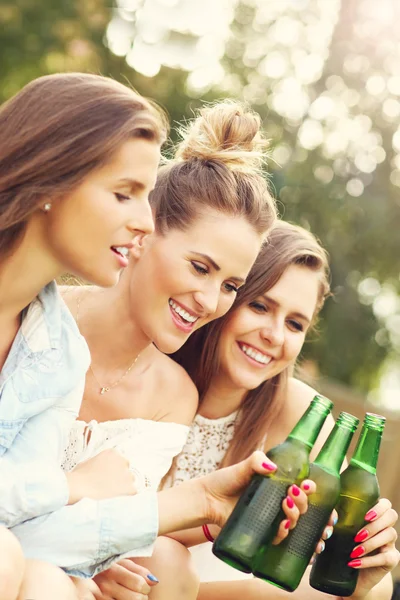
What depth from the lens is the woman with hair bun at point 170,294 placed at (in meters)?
3.02

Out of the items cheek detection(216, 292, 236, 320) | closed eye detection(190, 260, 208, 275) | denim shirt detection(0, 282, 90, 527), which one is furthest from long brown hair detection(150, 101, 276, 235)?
denim shirt detection(0, 282, 90, 527)

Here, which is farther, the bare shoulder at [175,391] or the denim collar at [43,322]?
the bare shoulder at [175,391]

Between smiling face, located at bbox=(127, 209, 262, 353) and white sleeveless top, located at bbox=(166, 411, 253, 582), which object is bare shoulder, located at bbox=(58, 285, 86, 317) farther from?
white sleeveless top, located at bbox=(166, 411, 253, 582)

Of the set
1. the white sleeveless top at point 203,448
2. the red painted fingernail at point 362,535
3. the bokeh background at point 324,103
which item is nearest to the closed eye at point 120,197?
the red painted fingernail at point 362,535

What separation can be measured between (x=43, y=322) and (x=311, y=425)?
92cm

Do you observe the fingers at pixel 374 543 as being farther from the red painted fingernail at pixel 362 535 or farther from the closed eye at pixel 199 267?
the closed eye at pixel 199 267

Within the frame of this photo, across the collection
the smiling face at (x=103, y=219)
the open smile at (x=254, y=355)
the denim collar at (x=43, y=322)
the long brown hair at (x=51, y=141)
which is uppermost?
the long brown hair at (x=51, y=141)

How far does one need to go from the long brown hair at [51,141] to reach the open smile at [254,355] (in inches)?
53.0

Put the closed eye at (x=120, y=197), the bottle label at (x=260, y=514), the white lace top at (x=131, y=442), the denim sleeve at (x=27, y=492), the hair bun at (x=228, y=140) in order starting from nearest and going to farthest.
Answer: the denim sleeve at (x=27, y=492), the closed eye at (x=120, y=197), the bottle label at (x=260, y=514), the white lace top at (x=131, y=442), the hair bun at (x=228, y=140)

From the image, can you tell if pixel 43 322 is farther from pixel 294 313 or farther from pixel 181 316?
pixel 294 313

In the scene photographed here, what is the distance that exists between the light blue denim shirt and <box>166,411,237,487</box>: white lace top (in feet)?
4.12

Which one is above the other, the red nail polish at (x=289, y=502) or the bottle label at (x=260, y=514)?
the red nail polish at (x=289, y=502)

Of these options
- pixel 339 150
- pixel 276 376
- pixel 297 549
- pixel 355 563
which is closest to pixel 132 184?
pixel 297 549

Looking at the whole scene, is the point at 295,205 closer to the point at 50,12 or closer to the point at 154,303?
the point at 50,12
